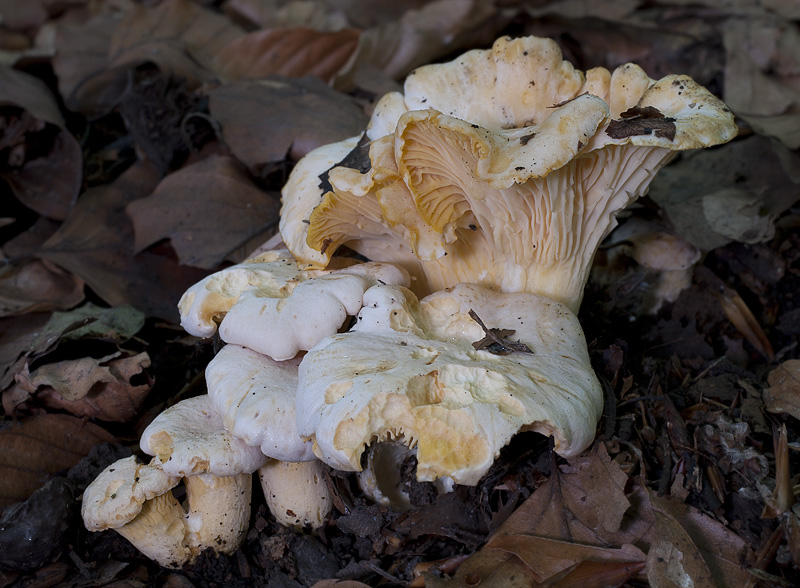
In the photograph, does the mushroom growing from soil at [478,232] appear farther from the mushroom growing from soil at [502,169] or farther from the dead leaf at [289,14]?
the dead leaf at [289,14]

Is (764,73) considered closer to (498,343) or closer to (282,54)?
(282,54)

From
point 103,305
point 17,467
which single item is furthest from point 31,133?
point 17,467

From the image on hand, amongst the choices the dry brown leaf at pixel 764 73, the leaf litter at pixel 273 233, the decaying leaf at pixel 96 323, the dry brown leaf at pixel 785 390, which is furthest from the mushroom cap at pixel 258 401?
the dry brown leaf at pixel 764 73

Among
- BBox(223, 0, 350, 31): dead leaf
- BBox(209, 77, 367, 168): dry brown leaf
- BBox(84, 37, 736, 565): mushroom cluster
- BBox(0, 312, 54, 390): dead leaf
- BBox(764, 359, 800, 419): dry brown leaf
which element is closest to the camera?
BBox(84, 37, 736, 565): mushroom cluster

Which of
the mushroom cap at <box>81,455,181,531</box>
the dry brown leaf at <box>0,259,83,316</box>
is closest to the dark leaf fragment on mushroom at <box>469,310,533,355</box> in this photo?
the mushroom cap at <box>81,455,181,531</box>

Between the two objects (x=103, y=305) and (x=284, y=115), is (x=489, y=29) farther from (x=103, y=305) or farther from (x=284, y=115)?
(x=103, y=305)

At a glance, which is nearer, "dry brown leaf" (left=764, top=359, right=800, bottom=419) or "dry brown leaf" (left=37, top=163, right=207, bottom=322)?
"dry brown leaf" (left=764, top=359, right=800, bottom=419)

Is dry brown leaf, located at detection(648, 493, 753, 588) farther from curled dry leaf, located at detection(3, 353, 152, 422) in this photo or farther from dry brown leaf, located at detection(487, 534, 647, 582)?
curled dry leaf, located at detection(3, 353, 152, 422)
